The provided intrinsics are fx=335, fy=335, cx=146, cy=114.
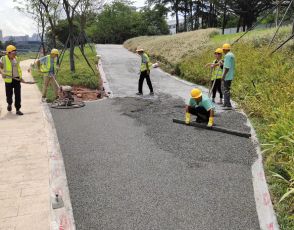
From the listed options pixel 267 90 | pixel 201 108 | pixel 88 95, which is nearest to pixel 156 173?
pixel 201 108

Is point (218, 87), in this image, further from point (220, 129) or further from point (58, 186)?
point (58, 186)

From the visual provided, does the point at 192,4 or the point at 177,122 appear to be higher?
the point at 192,4

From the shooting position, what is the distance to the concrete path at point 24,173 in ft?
13.4

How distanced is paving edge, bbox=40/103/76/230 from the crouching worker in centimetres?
302

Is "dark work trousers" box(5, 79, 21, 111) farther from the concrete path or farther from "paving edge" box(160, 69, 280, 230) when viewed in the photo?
"paving edge" box(160, 69, 280, 230)

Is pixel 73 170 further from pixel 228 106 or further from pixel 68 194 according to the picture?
pixel 228 106

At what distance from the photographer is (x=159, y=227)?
12.8 feet

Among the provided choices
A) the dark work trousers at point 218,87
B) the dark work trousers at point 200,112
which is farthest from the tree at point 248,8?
the dark work trousers at point 200,112

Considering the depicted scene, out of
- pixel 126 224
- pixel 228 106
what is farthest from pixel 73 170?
pixel 228 106

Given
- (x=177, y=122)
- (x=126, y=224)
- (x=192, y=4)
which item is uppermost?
(x=192, y=4)

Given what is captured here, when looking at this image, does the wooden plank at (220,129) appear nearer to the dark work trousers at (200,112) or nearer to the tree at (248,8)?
the dark work trousers at (200,112)

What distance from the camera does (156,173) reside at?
5.32 meters

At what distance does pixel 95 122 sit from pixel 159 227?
4.79 m

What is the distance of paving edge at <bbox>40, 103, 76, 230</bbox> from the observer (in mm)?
3963
